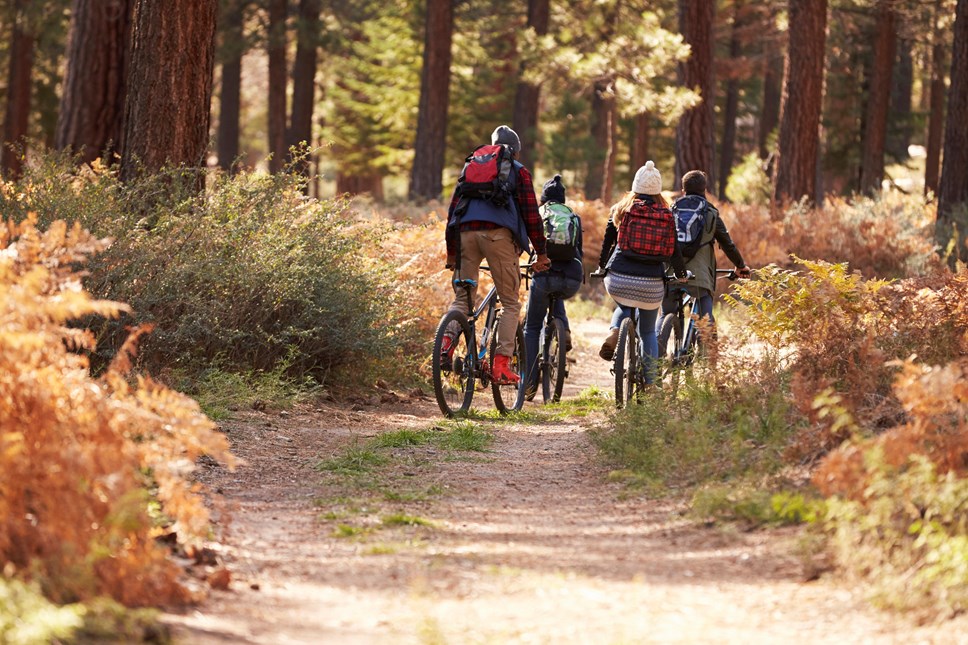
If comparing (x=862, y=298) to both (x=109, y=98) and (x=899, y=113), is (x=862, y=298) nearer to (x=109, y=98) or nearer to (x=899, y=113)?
(x=109, y=98)

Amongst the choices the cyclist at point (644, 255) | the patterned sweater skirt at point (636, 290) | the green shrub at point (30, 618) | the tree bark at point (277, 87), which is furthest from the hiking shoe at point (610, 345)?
the tree bark at point (277, 87)

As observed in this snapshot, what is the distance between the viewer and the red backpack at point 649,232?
965 cm

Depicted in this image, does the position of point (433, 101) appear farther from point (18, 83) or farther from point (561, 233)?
point (561, 233)

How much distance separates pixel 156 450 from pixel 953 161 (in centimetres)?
1712

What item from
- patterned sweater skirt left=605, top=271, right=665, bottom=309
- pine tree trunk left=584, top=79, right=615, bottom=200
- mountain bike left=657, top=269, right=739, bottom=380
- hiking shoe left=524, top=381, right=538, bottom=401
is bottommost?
hiking shoe left=524, top=381, right=538, bottom=401

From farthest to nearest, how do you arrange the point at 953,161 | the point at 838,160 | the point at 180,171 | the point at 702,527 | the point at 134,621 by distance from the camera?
the point at 838,160, the point at 953,161, the point at 180,171, the point at 702,527, the point at 134,621

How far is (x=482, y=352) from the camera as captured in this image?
1018 cm

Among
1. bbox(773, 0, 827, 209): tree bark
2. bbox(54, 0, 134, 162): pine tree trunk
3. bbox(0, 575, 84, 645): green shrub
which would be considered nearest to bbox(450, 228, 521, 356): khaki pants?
bbox(0, 575, 84, 645): green shrub

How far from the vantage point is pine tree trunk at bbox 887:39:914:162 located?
37.1 metres

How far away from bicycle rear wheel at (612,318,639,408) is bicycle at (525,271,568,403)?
1.01 m

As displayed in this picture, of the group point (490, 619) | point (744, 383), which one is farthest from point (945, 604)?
point (744, 383)

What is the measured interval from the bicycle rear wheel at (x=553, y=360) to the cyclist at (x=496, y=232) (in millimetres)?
975

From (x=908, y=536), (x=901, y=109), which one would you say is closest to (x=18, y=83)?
(x=901, y=109)

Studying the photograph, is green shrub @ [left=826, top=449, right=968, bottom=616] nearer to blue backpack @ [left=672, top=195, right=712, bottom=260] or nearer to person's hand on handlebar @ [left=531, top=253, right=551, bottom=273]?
person's hand on handlebar @ [left=531, top=253, right=551, bottom=273]
